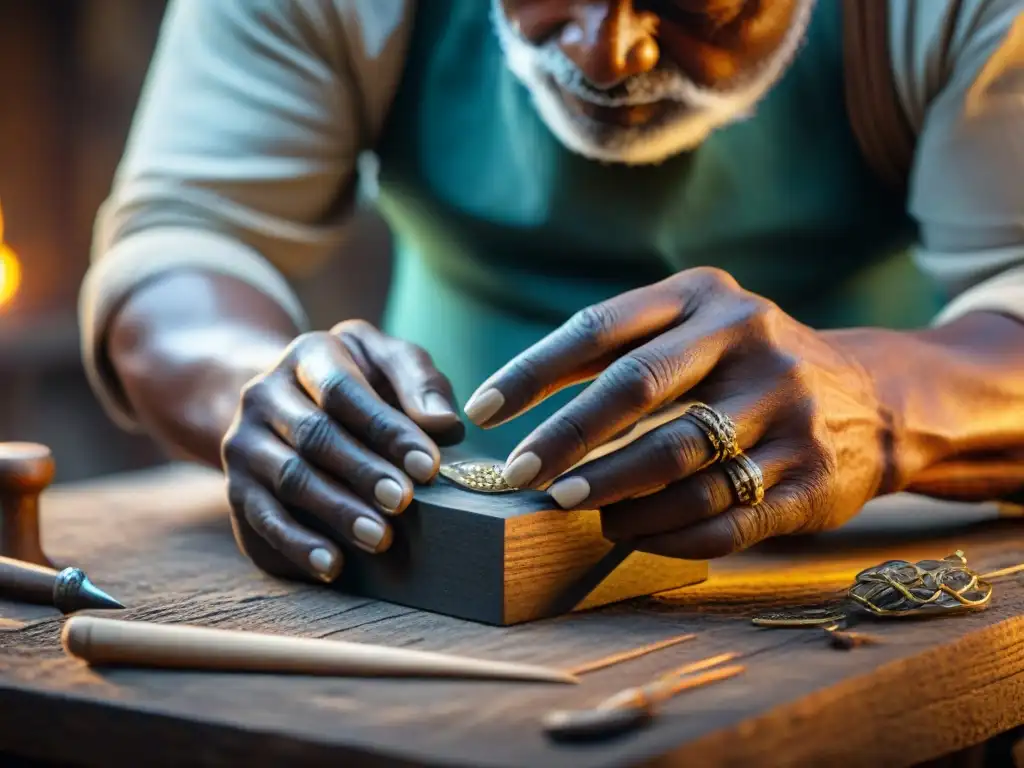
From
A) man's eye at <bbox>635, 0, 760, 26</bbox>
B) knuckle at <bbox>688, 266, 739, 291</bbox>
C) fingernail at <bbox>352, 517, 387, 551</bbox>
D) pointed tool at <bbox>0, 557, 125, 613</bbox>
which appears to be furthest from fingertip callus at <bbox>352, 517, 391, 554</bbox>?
man's eye at <bbox>635, 0, 760, 26</bbox>

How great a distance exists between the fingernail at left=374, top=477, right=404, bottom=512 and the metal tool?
29 centimetres

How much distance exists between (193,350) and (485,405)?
57cm

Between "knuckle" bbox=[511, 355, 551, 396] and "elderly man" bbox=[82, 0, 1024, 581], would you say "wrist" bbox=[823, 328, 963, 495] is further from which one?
"knuckle" bbox=[511, 355, 551, 396]

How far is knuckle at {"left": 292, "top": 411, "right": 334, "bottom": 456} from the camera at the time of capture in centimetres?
129

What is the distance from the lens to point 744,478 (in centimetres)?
122

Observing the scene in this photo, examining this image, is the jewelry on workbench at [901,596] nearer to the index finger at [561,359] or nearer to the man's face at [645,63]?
the index finger at [561,359]

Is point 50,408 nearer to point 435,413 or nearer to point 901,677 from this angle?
point 435,413

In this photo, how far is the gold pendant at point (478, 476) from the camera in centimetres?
126

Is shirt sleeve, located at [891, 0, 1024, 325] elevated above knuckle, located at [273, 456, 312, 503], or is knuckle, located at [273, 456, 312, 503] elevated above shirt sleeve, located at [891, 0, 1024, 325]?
shirt sleeve, located at [891, 0, 1024, 325]

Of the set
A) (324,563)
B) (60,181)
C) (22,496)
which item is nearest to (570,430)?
(324,563)

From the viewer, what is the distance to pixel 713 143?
1.76 m

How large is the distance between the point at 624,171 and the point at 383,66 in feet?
1.12

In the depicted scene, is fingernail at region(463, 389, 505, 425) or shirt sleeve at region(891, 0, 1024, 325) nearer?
fingernail at region(463, 389, 505, 425)

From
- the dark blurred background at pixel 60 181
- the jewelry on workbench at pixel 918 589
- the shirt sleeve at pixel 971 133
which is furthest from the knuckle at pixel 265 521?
the dark blurred background at pixel 60 181
